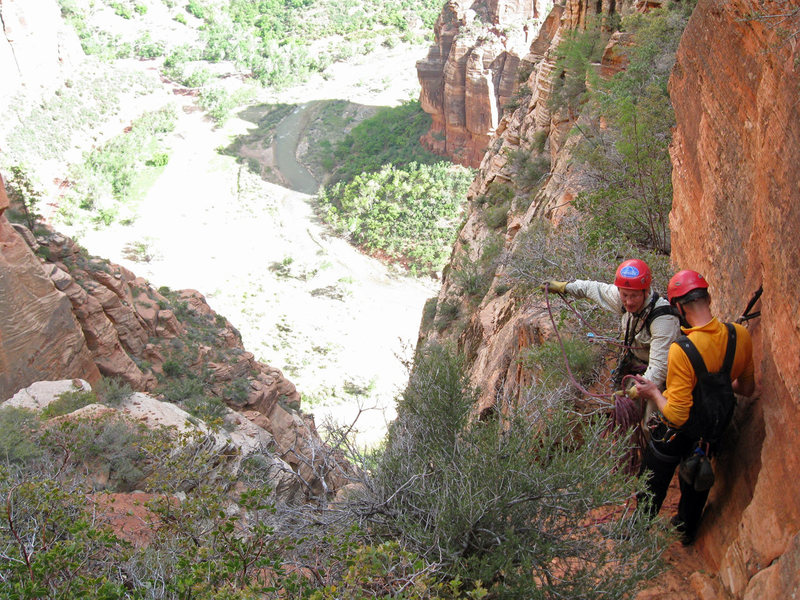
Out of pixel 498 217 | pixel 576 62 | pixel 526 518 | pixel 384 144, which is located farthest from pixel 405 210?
pixel 526 518

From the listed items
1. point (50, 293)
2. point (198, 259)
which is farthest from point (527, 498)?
point (198, 259)

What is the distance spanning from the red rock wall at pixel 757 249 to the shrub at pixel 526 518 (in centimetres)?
53

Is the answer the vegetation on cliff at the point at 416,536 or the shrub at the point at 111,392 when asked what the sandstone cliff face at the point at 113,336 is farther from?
the vegetation on cliff at the point at 416,536

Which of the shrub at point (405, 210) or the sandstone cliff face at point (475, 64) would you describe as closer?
the shrub at point (405, 210)

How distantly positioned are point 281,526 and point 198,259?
31.9m

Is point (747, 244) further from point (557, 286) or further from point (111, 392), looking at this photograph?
point (111, 392)

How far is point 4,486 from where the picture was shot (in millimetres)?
5824

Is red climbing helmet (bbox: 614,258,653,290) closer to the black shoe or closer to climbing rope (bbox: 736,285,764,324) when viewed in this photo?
climbing rope (bbox: 736,285,764,324)

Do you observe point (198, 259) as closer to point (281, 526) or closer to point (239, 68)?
point (281, 526)

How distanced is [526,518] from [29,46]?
4944 cm

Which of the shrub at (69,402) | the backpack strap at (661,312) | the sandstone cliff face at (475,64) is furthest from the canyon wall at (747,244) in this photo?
the sandstone cliff face at (475,64)

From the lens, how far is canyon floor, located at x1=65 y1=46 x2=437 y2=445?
85.9ft

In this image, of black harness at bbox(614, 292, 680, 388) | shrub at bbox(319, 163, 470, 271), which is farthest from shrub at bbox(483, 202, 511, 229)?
shrub at bbox(319, 163, 470, 271)

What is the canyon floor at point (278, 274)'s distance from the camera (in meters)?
26.2
